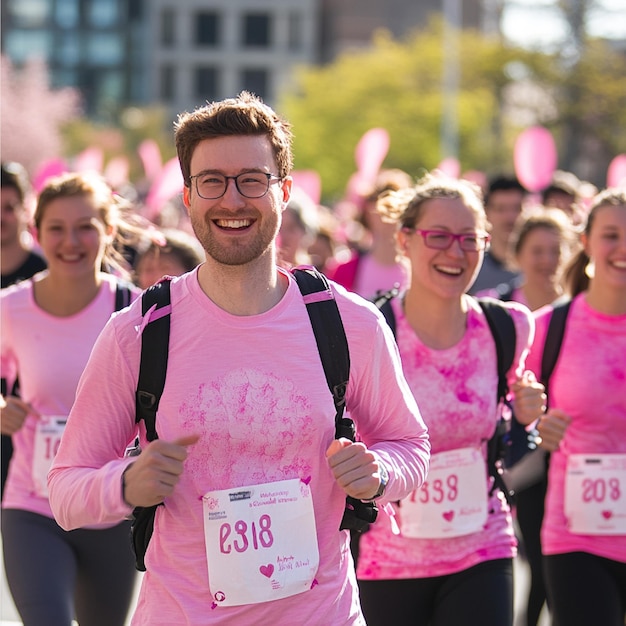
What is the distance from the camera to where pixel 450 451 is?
422 cm

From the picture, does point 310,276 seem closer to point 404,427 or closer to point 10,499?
point 404,427

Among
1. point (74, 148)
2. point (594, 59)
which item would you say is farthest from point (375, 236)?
point (74, 148)

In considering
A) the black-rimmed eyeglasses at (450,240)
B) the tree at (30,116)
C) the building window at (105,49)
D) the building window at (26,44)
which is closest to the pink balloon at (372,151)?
the black-rimmed eyeglasses at (450,240)

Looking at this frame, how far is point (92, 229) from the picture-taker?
502 centimetres

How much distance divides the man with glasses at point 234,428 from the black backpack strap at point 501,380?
1.25 meters

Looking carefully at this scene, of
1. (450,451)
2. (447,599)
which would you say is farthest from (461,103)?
(447,599)

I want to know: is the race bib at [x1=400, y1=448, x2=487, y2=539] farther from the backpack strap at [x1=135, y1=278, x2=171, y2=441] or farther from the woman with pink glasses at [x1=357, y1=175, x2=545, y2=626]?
the backpack strap at [x1=135, y1=278, x2=171, y2=441]

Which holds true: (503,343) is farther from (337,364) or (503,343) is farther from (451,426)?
(337,364)

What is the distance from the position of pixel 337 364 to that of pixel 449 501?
124 cm

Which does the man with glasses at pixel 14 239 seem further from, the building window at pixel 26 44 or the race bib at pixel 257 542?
the building window at pixel 26 44

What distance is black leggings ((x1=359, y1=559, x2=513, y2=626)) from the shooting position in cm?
407

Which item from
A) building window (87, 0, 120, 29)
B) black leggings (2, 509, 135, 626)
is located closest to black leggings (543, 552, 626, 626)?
black leggings (2, 509, 135, 626)

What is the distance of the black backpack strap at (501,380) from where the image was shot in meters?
4.30

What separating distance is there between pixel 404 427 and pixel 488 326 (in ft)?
3.94
